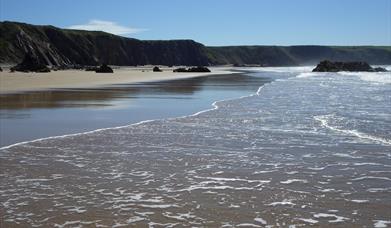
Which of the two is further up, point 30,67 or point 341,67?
point 341,67

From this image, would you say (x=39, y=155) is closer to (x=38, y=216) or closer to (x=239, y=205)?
(x=38, y=216)

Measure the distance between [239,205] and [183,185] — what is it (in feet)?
4.41

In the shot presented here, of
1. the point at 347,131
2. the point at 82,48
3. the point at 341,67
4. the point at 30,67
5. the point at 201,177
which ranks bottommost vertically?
the point at 201,177

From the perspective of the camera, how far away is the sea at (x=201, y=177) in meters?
6.30

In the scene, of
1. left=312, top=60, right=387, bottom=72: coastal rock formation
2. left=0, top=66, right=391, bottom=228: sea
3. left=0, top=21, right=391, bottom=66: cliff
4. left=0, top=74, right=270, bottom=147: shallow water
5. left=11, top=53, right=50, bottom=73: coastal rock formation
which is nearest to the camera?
left=0, top=66, right=391, bottom=228: sea

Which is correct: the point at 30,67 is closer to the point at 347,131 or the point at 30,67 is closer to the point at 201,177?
the point at 347,131

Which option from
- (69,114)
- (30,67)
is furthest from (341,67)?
(69,114)

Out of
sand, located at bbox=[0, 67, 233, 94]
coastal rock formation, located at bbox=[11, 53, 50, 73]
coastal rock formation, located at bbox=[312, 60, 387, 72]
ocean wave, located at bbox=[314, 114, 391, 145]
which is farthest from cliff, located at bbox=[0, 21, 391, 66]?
ocean wave, located at bbox=[314, 114, 391, 145]

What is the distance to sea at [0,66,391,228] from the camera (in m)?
6.30

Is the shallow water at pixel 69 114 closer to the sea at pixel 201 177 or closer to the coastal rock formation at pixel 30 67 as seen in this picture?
the sea at pixel 201 177

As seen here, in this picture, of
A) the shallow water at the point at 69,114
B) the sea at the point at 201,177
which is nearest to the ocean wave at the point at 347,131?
the sea at the point at 201,177

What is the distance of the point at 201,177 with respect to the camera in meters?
8.45

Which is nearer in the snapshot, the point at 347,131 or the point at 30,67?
the point at 347,131

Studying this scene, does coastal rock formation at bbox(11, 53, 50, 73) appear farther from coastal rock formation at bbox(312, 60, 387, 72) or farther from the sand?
coastal rock formation at bbox(312, 60, 387, 72)
